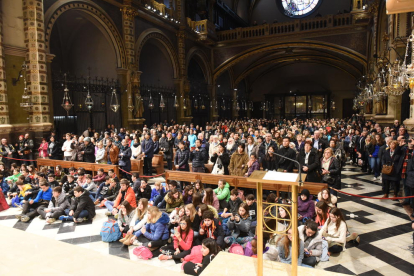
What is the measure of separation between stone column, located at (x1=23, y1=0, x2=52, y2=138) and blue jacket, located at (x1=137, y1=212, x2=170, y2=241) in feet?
24.5

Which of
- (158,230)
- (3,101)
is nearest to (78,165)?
(3,101)

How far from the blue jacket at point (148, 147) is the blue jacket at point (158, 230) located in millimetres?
4323

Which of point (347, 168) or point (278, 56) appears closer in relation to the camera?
point (347, 168)

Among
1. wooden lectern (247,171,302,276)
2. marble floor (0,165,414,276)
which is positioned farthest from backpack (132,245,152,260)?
wooden lectern (247,171,302,276)

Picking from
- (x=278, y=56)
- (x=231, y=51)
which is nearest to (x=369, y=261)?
(x=231, y=51)

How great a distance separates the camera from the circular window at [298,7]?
26.2 metres

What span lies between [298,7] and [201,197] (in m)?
26.5

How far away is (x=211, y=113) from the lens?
23.7 meters

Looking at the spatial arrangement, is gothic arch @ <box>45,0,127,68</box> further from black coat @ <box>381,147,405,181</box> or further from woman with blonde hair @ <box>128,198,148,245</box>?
black coat @ <box>381,147,405,181</box>

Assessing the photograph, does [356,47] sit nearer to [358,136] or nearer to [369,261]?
[358,136]

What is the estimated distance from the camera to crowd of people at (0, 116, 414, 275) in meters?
4.49

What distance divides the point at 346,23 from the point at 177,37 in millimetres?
11182

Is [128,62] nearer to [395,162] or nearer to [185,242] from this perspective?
[185,242]

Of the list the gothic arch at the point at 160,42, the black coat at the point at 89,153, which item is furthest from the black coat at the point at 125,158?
the gothic arch at the point at 160,42
